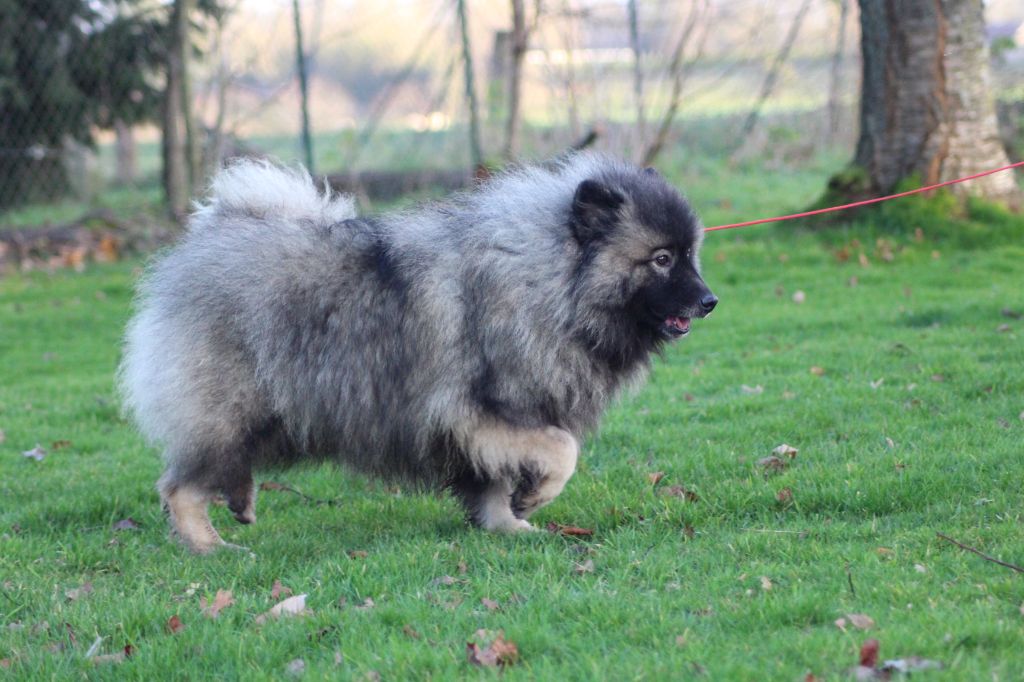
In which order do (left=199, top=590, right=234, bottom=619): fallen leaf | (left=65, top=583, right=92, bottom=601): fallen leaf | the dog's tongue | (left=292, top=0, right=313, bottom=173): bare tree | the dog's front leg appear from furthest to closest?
1. (left=292, top=0, right=313, bottom=173): bare tree
2. the dog's tongue
3. the dog's front leg
4. (left=65, top=583, right=92, bottom=601): fallen leaf
5. (left=199, top=590, right=234, bottom=619): fallen leaf

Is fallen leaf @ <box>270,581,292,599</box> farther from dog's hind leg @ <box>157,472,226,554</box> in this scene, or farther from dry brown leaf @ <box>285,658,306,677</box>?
dog's hind leg @ <box>157,472,226,554</box>

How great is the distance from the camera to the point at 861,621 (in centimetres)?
331

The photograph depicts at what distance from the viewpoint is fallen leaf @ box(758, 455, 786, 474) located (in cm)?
515

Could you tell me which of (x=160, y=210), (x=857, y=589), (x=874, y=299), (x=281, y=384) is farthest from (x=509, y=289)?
(x=160, y=210)

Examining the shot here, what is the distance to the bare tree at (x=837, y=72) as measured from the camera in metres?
15.1

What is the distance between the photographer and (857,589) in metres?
3.61

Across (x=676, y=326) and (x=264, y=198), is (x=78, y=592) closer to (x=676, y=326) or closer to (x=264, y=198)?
(x=264, y=198)

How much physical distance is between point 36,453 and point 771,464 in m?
4.43

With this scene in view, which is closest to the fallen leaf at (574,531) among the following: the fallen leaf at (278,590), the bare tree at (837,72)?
the fallen leaf at (278,590)

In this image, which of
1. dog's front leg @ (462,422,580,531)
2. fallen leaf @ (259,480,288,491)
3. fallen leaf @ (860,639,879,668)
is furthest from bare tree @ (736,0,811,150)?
fallen leaf @ (860,639,879,668)

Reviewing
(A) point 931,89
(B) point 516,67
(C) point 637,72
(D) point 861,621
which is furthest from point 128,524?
(C) point 637,72

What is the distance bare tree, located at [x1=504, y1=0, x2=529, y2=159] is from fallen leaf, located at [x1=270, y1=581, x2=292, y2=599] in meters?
7.69

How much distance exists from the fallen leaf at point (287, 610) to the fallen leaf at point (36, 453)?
3187mm

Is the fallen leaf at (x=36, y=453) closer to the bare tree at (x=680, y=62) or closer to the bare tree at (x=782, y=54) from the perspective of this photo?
the bare tree at (x=680, y=62)
